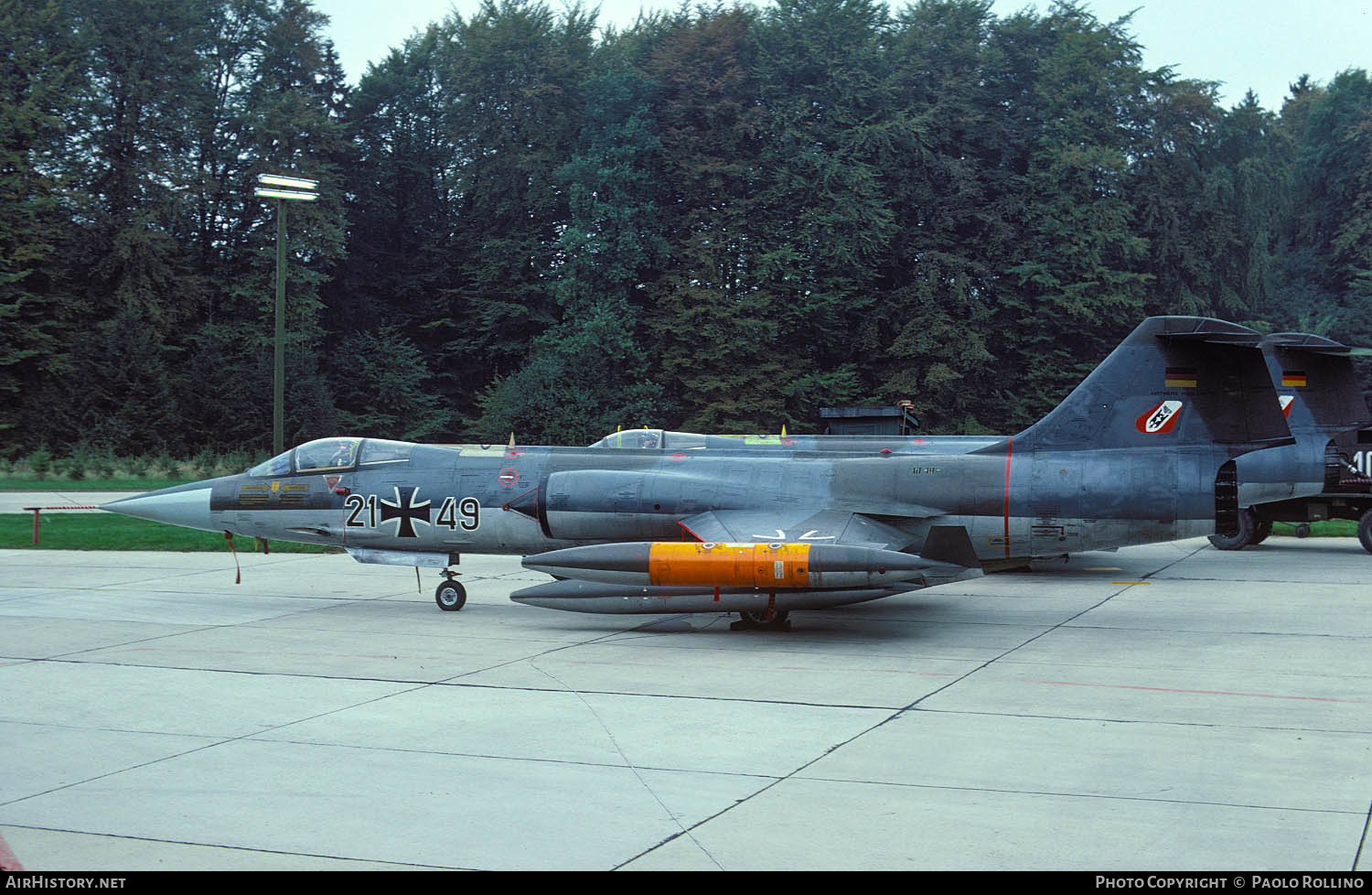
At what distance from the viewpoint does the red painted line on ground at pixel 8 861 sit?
551cm

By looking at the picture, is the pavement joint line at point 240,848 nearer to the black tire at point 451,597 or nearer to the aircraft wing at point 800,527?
the aircraft wing at point 800,527

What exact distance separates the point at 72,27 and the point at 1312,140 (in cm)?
6257

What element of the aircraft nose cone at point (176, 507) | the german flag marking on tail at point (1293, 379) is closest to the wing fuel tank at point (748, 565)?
the aircraft nose cone at point (176, 507)

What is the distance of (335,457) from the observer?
617 inches

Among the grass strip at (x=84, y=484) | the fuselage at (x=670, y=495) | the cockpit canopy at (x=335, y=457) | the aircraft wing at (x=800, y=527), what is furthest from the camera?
the grass strip at (x=84, y=484)

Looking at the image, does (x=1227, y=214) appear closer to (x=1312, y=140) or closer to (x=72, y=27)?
(x=1312, y=140)

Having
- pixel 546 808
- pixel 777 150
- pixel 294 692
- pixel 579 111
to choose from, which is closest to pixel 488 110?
pixel 579 111

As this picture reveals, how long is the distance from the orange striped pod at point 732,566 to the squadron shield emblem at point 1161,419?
4405 millimetres

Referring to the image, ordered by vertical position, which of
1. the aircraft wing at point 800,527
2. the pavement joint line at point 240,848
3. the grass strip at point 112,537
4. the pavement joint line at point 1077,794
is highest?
the aircraft wing at point 800,527

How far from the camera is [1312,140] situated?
212 ft

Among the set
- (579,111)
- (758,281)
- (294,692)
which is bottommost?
(294,692)

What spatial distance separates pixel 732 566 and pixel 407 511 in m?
4.87

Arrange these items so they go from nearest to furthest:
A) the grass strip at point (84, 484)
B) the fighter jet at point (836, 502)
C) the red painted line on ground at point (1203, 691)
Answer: the red painted line on ground at point (1203, 691)
the fighter jet at point (836, 502)
the grass strip at point (84, 484)

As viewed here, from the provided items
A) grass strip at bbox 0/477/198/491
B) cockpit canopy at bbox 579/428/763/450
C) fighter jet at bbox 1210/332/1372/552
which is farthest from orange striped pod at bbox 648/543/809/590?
grass strip at bbox 0/477/198/491
